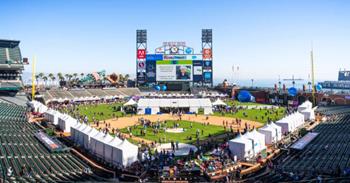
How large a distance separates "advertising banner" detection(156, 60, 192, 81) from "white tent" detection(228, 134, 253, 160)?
6468 centimetres

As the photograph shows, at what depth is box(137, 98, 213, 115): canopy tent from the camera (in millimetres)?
62156

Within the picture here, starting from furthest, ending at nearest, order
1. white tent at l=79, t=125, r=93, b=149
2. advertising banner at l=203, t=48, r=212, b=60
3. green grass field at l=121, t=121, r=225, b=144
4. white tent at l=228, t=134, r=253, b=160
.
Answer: advertising banner at l=203, t=48, r=212, b=60
green grass field at l=121, t=121, r=225, b=144
white tent at l=79, t=125, r=93, b=149
white tent at l=228, t=134, r=253, b=160

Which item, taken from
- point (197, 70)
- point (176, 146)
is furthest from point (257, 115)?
point (197, 70)

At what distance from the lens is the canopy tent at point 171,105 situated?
62.2 metres

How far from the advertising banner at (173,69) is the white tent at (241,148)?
64683 mm

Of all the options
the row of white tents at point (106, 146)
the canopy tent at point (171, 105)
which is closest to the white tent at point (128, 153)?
the row of white tents at point (106, 146)

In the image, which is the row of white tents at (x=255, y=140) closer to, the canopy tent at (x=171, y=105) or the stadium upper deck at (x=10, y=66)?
the canopy tent at (x=171, y=105)

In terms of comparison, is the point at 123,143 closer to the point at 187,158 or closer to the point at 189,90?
the point at 187,158

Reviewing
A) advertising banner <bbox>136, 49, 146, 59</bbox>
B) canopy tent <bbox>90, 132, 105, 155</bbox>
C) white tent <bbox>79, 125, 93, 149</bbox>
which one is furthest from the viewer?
advertising banner <bbox>136, 49, 146, 59</bbox>

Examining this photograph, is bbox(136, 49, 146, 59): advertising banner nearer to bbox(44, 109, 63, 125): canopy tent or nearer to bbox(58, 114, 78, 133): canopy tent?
bbox(44, 109, 63, 125): canopy tent

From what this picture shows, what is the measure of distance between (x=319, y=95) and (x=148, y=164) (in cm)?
5974

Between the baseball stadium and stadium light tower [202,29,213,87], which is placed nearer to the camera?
the baseball stadium

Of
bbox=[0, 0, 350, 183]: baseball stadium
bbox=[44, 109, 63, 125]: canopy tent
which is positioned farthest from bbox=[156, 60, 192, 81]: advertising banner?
bbox=[44, 109, 63, 125]: canopy tent

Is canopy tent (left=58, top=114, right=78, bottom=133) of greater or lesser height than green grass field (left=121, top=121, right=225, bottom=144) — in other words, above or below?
above
